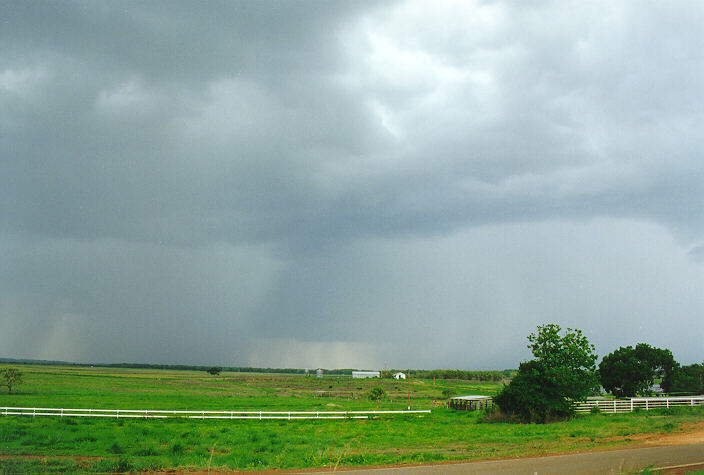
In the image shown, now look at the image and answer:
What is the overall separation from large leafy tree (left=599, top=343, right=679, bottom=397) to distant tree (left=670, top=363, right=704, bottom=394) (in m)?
0.79

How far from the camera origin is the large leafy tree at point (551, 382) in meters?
37.9

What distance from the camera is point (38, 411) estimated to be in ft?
139

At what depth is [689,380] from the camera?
7444 centimetres

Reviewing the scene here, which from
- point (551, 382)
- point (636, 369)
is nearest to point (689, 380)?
point (636, 369)

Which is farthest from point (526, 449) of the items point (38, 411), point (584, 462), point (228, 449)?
point (38, 411)

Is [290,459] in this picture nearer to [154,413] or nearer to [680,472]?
[680,472]

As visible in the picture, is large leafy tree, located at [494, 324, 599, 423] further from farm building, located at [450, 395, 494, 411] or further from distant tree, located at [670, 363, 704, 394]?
distant tree, located at [670, 363, 704, 394]

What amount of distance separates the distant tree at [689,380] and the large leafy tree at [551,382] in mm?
40917

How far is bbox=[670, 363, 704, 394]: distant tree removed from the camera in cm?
7356

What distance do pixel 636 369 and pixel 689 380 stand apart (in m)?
11.9

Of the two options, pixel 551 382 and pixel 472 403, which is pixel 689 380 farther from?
pixel 551 382

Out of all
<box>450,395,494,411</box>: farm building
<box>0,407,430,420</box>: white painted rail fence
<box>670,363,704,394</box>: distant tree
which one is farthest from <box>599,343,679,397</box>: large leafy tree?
<box>0,407,430,420</box>: white painted rail fence

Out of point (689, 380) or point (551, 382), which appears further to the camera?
point (689, 380)

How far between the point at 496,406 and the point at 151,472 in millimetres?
29201
